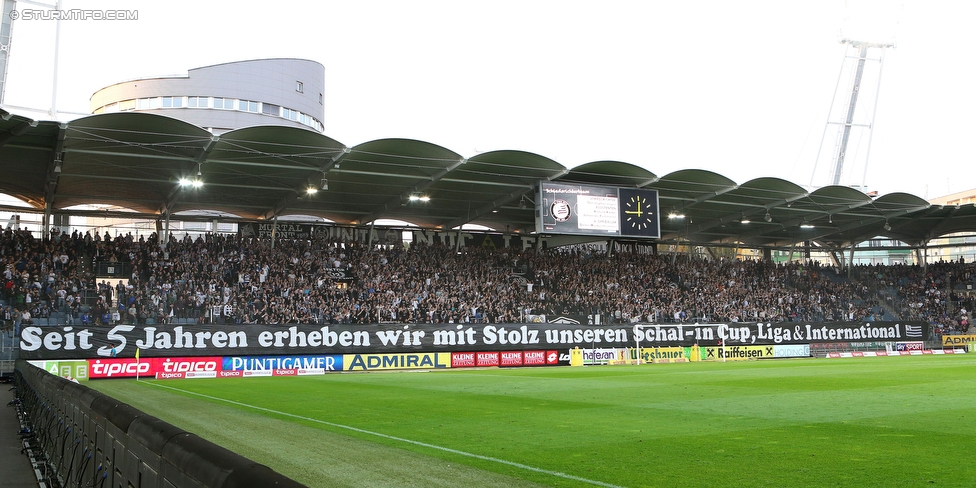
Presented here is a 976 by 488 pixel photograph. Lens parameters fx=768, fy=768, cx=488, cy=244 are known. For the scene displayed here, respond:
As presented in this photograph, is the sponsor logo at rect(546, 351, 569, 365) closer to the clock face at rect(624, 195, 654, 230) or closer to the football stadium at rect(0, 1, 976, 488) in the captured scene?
the football stadium at rect(0, 1, 976, 488)

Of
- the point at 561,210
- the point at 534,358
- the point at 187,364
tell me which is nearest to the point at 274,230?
the point at 187,364

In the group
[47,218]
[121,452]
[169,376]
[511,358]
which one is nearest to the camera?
[121,452]

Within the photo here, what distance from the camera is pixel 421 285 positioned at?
41.8 meters

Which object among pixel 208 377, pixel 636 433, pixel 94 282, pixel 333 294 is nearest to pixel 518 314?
pixel 333 294

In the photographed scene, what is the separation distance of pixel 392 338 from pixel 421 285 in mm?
6510

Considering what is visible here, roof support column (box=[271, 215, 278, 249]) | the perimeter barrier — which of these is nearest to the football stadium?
the perimeter barrier

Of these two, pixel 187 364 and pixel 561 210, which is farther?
pixel 561 210

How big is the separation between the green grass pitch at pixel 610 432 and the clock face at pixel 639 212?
771 inches

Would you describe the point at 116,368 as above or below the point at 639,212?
below

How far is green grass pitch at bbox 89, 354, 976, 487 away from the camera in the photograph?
777 cm

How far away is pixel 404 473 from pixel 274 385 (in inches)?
697

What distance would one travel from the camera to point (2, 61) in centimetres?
3509

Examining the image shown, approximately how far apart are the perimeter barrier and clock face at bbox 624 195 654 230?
107 feet

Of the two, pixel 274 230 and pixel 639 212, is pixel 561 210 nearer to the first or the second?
pixel 639 212
